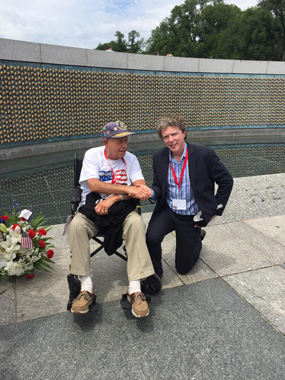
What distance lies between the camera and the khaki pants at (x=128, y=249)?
A: 2201mm

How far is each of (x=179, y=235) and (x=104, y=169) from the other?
892 mm

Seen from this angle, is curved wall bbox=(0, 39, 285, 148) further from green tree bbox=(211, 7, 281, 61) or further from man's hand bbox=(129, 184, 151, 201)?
green tree bbox=(211, 7, 281, 61)

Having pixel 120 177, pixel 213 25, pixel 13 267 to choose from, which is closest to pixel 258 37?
pixel 213 25

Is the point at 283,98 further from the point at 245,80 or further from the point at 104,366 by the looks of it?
the point at 104,366

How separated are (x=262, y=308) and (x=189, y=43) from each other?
44183 mm

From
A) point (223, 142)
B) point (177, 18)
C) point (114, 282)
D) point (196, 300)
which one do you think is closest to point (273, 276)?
point (196, 300)

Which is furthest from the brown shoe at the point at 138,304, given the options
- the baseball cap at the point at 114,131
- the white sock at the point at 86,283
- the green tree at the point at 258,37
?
the green tree at the point at 258,37

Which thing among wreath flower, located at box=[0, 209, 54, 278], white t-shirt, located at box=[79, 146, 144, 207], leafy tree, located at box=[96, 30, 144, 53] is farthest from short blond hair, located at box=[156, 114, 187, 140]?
leafy tree, located at box=[96, 30, 144, 53]

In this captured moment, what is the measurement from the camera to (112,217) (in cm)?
242

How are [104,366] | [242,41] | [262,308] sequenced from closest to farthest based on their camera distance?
[104,366] → [262,308] → [242,41]

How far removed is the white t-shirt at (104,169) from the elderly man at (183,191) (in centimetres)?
23

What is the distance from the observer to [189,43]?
41000 mm

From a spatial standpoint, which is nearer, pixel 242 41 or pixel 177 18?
pixel 242 41

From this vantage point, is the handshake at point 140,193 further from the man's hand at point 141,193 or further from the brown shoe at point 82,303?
the brown shoe at point 82,303
